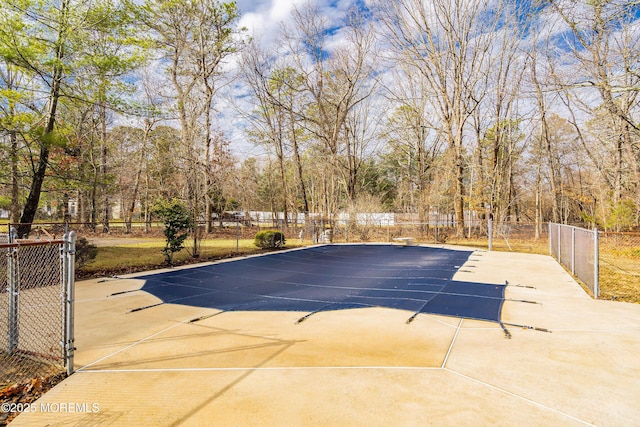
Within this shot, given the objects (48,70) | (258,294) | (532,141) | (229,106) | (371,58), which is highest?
(371,58)

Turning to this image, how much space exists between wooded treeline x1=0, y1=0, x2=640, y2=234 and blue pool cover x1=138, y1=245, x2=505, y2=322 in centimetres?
369

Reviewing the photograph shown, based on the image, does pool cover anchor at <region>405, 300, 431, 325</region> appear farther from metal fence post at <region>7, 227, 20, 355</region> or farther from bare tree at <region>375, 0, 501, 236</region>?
bare tree at <region>375, 0, 501, 236</region>

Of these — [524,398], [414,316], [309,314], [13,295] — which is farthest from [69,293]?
[414,316]

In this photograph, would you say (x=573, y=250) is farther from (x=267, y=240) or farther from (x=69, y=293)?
(x=69, y=293)

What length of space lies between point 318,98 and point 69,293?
19.1 m

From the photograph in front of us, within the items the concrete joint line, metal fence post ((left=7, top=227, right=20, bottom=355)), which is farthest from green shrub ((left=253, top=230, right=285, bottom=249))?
the concrete joint line

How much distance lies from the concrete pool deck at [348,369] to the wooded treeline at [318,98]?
656 cm

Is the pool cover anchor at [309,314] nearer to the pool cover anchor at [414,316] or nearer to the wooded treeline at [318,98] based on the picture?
the pool cover anchor at [414,316]

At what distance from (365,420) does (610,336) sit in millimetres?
3655

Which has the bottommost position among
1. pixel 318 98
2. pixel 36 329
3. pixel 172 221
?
pixel 36 329

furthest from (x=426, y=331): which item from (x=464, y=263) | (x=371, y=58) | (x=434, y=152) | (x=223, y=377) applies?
Result: (x=434, y=152)

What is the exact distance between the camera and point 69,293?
317cm

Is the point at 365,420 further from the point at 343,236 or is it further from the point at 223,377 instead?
the point at 343,236

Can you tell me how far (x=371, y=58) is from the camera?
1988cm
